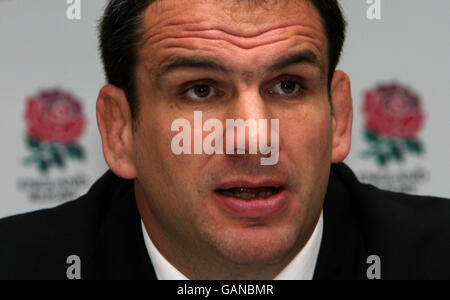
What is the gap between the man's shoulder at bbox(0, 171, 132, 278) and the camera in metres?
1.85

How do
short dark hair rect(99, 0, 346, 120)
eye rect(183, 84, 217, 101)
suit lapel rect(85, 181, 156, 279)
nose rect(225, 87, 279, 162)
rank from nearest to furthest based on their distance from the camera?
nose rect(225, 87, 279, 162), eye rect(183, 84, 217, 101), short dark hair rect(99, 0, 346, 120), suit lapel rect(85, 181, 156, 279)

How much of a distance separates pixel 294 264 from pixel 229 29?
27.4 inches

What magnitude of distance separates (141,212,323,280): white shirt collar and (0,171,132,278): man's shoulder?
212mm

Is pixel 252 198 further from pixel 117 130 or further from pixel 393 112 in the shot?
pixel 393 112

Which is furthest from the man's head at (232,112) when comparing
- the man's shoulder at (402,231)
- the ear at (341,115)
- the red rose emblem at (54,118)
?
the red rose emblem at (54,118)

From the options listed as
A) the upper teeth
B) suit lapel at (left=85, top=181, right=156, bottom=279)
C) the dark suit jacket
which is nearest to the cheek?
the upper teeth

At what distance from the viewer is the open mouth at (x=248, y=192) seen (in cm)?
152

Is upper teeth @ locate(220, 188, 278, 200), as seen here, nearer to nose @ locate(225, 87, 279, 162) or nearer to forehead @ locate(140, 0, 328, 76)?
nose @ locate(225, 87, 279, 162)

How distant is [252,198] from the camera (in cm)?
151

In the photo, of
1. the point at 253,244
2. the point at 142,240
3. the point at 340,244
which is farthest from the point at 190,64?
the point at 340,244

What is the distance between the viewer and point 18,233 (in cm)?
195

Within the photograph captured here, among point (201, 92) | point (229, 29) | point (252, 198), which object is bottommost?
point (252, 198)
